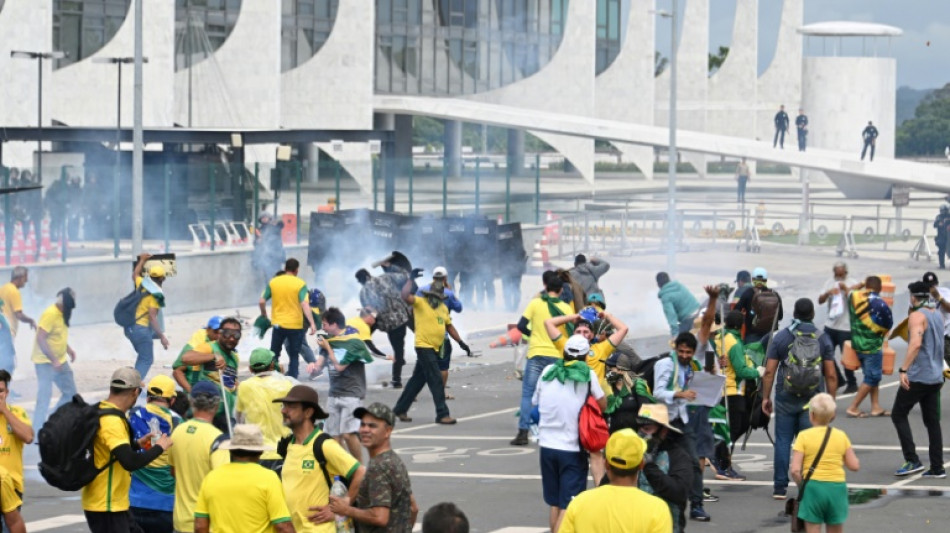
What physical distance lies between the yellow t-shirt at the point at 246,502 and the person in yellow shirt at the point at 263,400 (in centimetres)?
238

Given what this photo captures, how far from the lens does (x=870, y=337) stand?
17547 millimetres

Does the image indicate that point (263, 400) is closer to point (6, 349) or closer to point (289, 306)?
point (6, 349)

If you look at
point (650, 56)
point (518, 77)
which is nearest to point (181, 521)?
point (518, 77)

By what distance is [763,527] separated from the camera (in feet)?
40.1

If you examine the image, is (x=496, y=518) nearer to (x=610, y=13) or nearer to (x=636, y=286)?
(x=636, y=286)

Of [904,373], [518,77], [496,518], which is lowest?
[496,518]

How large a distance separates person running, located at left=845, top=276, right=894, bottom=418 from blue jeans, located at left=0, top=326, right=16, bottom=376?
Answer: 28.6ft

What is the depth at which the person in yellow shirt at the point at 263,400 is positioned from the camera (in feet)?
34.5

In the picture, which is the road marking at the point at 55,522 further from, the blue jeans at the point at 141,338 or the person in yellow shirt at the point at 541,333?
the blue jeans at the point at 141,338

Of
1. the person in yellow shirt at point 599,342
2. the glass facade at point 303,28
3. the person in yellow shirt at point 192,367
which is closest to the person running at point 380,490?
the person in yellow shirt at point 192,367

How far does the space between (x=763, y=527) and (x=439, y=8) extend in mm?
65598

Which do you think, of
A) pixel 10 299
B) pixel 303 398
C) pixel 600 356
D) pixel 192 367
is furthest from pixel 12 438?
pixel 10 299

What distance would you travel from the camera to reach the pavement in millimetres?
12633

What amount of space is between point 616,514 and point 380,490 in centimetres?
157
